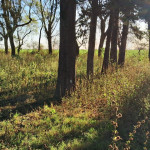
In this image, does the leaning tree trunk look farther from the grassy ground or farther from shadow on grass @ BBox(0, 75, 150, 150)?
shadow on grass @ BBox(0, 75, 150, 150)

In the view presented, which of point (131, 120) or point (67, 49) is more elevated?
point (67, 49)

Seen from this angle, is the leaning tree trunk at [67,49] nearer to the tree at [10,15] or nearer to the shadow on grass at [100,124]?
the shadow on grass at [100,124]

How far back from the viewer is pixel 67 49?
5633 millimetres

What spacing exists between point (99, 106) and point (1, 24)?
14358 mm

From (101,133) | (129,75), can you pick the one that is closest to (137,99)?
(101,133)

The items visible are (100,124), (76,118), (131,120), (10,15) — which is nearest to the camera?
(100,124)

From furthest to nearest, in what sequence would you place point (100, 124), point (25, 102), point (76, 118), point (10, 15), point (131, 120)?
point (10, 15) < point (25, 102) < point (76, 118) < point (131, 120) < point (100, 124)

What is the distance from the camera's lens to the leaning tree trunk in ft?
18.0

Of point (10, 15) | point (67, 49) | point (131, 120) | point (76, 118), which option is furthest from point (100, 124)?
point (10, 15)

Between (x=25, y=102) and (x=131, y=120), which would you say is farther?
(x=25, y=102)

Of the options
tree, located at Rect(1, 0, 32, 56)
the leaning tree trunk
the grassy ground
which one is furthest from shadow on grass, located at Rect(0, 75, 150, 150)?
tree, located at Rect(1, 0, 32, 56)

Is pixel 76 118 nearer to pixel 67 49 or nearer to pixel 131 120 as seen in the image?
pixel 131 120

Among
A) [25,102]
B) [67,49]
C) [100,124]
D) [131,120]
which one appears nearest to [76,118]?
[100,124]

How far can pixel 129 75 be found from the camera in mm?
7012
